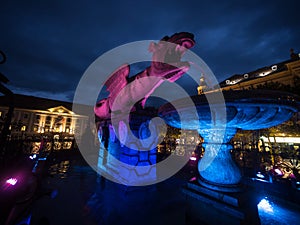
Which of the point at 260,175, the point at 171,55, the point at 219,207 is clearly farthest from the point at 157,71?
the point at 260,175

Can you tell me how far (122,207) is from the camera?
10.2 ft

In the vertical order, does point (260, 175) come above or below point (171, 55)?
below

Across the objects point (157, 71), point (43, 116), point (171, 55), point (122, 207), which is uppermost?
point (43, 116)

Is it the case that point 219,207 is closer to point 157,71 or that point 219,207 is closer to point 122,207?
point 122,207

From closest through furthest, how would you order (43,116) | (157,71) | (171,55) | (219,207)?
(219,207)
(171,55)
(157,71)
(43,116)

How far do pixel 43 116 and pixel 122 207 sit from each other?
42.8 metres

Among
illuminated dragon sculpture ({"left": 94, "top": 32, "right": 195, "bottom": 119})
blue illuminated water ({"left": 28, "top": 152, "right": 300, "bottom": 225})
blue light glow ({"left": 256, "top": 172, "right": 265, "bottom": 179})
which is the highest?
illuminated dragon sculpture ({"left": 94, "top": 32, "right": 195, "bottom": 119})

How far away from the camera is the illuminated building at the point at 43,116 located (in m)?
31.7

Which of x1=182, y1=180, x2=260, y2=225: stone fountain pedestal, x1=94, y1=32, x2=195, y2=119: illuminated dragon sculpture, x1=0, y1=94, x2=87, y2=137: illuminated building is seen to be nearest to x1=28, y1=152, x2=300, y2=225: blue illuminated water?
x1=182, y1=180, x2=260, y2=225: stone fountain pedestal

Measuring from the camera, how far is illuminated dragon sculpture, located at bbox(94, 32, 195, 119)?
10.1 feet

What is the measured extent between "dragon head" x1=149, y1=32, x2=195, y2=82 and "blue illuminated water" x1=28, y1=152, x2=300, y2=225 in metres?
3.34

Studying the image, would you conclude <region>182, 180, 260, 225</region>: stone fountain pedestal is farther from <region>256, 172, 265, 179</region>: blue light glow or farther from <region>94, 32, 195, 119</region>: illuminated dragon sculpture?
<region>94, 32, 195, 119</region>: illuminated dragon sculpture

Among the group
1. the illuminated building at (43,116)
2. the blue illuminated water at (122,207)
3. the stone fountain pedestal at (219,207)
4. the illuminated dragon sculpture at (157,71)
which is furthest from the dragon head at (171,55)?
the illuminated building at (43,116)

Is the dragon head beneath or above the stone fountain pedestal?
above
